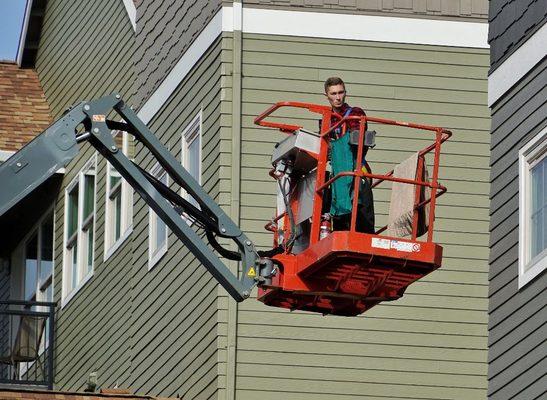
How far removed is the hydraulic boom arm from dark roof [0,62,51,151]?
16738mm

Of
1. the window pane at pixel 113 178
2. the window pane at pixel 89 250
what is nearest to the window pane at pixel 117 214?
the window pane at pixel 113 178

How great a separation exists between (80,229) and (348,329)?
8.64 meters

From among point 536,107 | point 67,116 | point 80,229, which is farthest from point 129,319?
point 67,116

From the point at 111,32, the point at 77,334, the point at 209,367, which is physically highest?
the point at 111,32

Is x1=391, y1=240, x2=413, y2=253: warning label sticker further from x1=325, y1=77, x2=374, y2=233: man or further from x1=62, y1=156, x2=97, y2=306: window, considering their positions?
x1=62, y1=156, x2=97, y2=306: window

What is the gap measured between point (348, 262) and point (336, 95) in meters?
1.77

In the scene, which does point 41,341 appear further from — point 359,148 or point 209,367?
point 359,148

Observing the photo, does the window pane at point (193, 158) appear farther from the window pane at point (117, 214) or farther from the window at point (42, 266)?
the window at point (42, 266)

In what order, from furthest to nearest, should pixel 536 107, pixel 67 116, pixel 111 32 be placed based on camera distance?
pixel 111 32
pixel 536 107
pixel 67 116

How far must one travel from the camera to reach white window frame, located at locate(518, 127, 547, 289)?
18391mm

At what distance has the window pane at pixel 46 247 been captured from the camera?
3316 centimetres

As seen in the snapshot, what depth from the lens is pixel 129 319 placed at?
26.6 m

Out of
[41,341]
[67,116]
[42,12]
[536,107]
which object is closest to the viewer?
[67,116]

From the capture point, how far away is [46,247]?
33.5 metres
